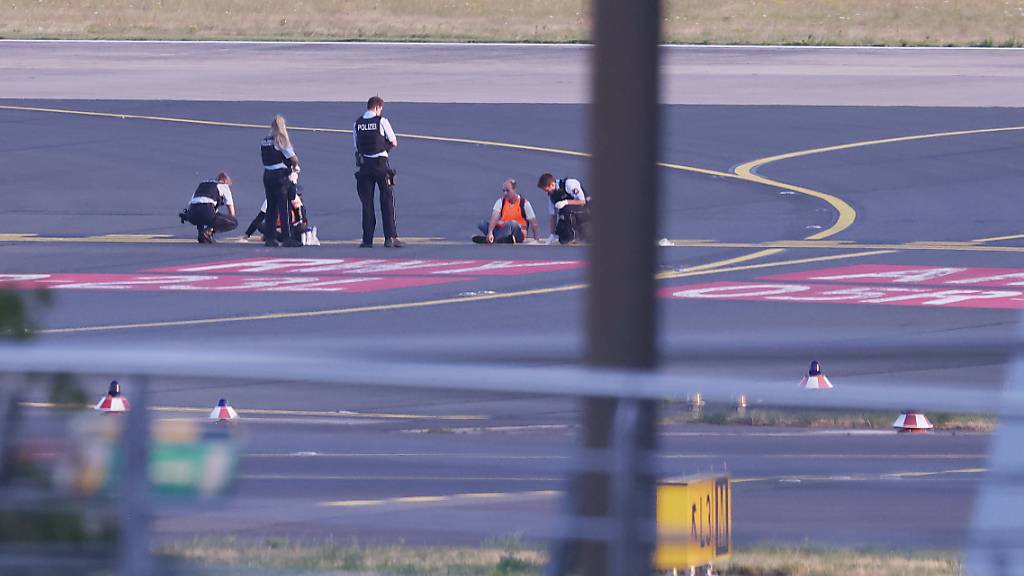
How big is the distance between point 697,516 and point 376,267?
1596 centimetres

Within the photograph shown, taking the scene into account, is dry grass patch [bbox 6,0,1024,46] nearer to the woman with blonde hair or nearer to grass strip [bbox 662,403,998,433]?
the woman with blonde hair

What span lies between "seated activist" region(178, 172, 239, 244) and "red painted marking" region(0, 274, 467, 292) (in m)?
2.58

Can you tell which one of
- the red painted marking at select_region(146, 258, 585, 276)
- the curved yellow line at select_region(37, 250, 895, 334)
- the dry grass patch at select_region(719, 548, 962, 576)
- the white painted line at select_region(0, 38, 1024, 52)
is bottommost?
the dry grass patch at select_region(719, 548, 962, 576)

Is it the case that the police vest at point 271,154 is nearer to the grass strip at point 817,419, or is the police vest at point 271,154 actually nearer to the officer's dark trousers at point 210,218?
the officer's dark trousers at point 210,218

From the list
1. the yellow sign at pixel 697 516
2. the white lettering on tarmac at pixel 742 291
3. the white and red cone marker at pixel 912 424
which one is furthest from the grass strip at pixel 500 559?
the white lettering on tarmac at pixel 742 291

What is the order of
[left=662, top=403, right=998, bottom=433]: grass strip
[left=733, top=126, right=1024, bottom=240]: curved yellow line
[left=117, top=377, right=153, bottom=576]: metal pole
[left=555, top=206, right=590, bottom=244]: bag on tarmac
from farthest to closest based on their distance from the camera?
[left=733, top=126, right=1024, bottom=240]: curved yellow line < [left=555, top=206, right=590, bottom=244]: bag on tarmac < [left=662, top=403, right=998, bottom=433]: grass strip < [left=117, top=377, right=153, bottom=576]: metal pole

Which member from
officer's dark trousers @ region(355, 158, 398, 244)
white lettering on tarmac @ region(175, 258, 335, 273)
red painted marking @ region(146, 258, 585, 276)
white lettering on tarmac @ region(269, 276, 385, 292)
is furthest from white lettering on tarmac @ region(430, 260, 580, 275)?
white lettering on tarmac @ region(175, 258, 335, 273)

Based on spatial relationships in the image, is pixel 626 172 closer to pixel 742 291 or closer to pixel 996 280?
pixel 742 291

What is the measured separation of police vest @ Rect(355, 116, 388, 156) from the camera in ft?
74.1

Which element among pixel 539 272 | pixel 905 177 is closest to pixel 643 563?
pixel 539 272

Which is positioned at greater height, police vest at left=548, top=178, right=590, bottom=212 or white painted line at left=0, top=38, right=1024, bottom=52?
white painted line at left=0, top=38, right=1024, bottom=52

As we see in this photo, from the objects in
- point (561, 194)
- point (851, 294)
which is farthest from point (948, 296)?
point (561, 194)

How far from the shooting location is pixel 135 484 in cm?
448

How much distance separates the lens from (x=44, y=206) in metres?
27.6
